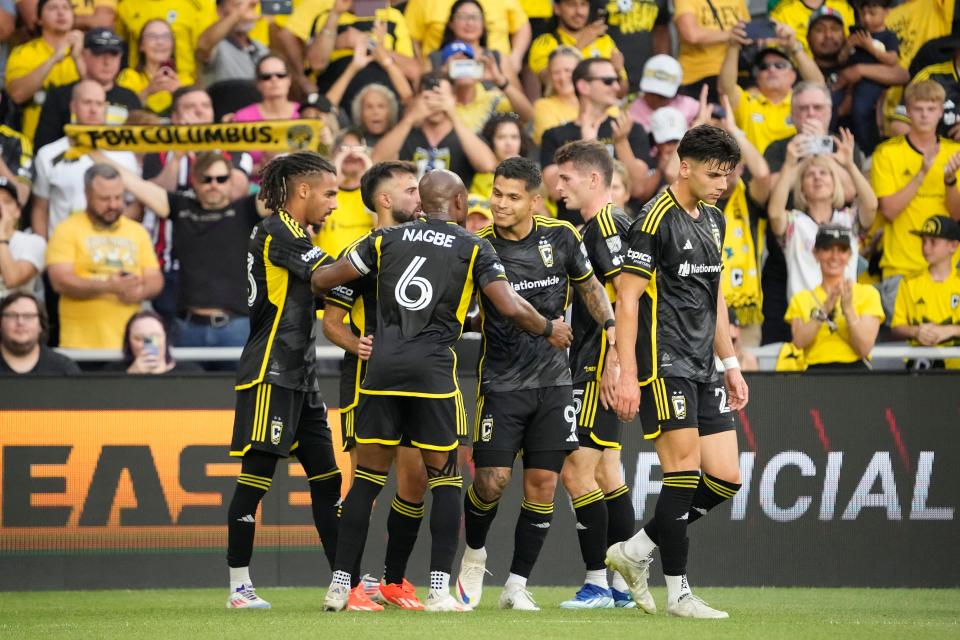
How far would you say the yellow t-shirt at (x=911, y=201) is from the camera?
44.9 feet

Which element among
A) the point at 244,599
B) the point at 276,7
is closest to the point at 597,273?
the point at 244,599

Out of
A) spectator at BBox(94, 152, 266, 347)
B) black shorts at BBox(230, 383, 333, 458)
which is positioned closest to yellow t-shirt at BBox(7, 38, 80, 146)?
spectator at BBox(94, 152, 266, 347)

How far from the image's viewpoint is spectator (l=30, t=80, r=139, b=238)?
12898 millimetres

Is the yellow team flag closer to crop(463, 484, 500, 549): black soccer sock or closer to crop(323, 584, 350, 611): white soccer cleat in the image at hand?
crop(463, 484, 500, 549): black soccer sock

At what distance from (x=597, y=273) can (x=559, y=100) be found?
5.51 m

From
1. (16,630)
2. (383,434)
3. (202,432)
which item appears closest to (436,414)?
(383,434)

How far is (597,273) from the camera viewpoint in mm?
8727

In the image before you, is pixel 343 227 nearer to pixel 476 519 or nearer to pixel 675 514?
pixel 476 519

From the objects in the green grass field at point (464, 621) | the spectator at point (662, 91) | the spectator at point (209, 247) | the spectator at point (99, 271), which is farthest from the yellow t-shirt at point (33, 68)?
the green grass field at point (464, 621)

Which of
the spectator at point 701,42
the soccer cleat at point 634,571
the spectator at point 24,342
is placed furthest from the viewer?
the spectator at point 701,42

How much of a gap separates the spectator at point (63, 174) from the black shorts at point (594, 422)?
606cm

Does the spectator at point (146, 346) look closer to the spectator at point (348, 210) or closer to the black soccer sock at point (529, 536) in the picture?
the spectator at point (348, 210)

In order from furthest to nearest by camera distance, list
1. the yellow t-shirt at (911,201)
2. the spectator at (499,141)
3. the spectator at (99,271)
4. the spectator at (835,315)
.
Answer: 1. the yellow t-shirt at (911,201)
2. the spectator at (499,141)
3. the spectator at (99,271)
4. the spectator at (835,315)

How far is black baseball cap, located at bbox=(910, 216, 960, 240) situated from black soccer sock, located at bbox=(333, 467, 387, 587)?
7078 millimetres
